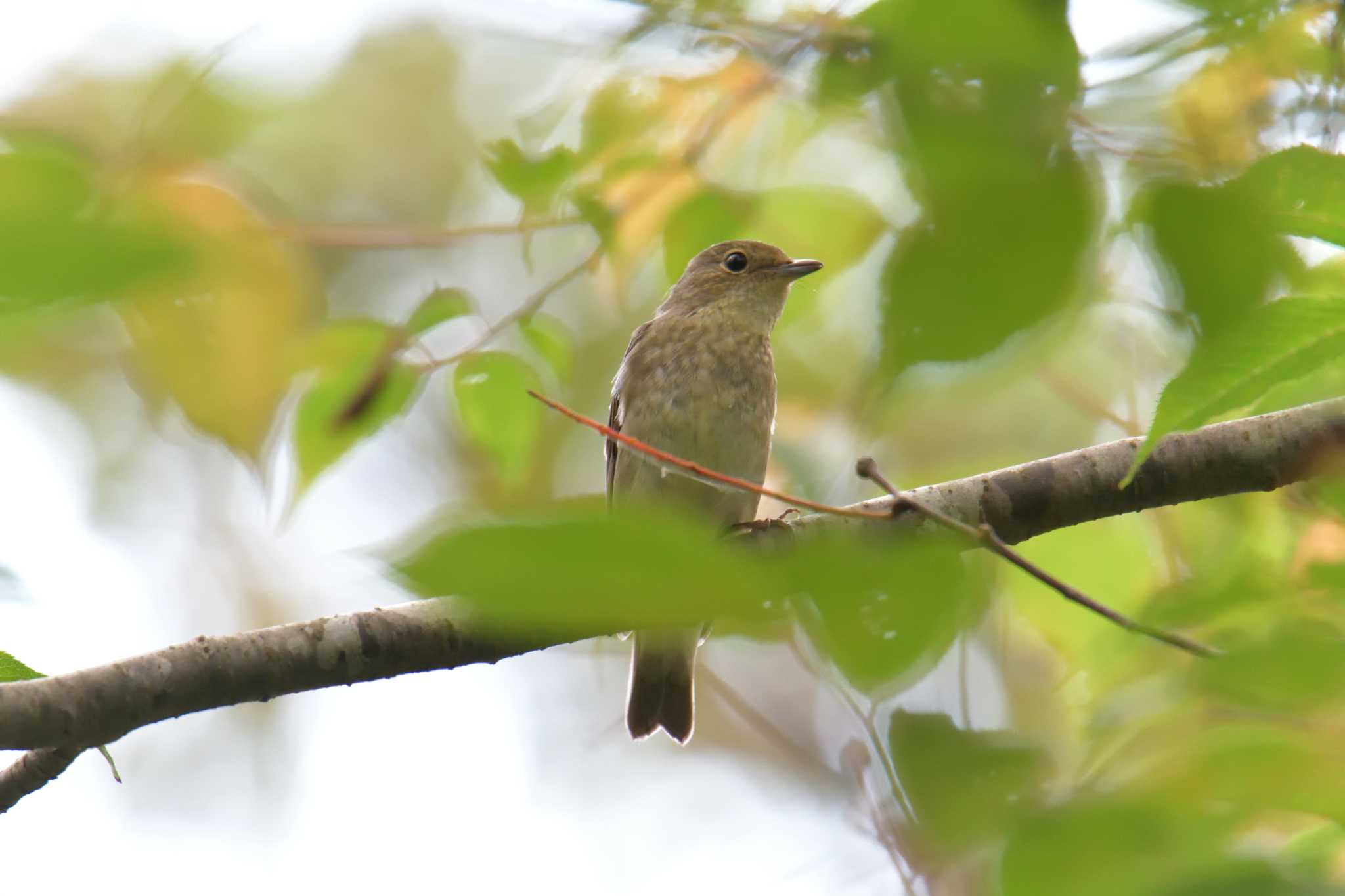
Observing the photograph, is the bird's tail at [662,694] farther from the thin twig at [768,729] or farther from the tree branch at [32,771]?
the tree branch at [32,771]

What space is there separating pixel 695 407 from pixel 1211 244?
521cm

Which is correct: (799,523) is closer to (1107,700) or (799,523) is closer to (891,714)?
(1107,700)

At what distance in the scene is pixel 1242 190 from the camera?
1.03m

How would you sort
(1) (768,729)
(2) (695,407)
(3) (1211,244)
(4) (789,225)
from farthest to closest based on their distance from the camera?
1. (2) (695,407)
2. (4) (789,225)
3. (1) (768,729)
4. (3) (1211,244)

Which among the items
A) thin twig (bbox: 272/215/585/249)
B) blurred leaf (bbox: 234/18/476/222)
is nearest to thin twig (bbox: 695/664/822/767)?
thin twig (bbox: 272/215/585/249)

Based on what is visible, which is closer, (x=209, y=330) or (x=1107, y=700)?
(x=1107, y=700)

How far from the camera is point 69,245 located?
1.06 m

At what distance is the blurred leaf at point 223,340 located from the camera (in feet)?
8.73

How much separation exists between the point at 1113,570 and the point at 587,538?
9.60 feet

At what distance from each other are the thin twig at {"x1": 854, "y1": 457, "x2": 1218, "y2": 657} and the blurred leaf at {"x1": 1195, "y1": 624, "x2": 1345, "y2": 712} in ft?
0.08

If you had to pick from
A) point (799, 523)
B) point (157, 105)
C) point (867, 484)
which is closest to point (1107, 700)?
point (799, 523)

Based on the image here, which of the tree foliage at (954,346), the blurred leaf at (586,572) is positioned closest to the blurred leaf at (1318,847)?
the tree foliage at (954,346)

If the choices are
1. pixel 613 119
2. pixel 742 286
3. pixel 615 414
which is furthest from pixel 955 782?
pixel 742 286

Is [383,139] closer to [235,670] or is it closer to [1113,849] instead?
[235,670]
